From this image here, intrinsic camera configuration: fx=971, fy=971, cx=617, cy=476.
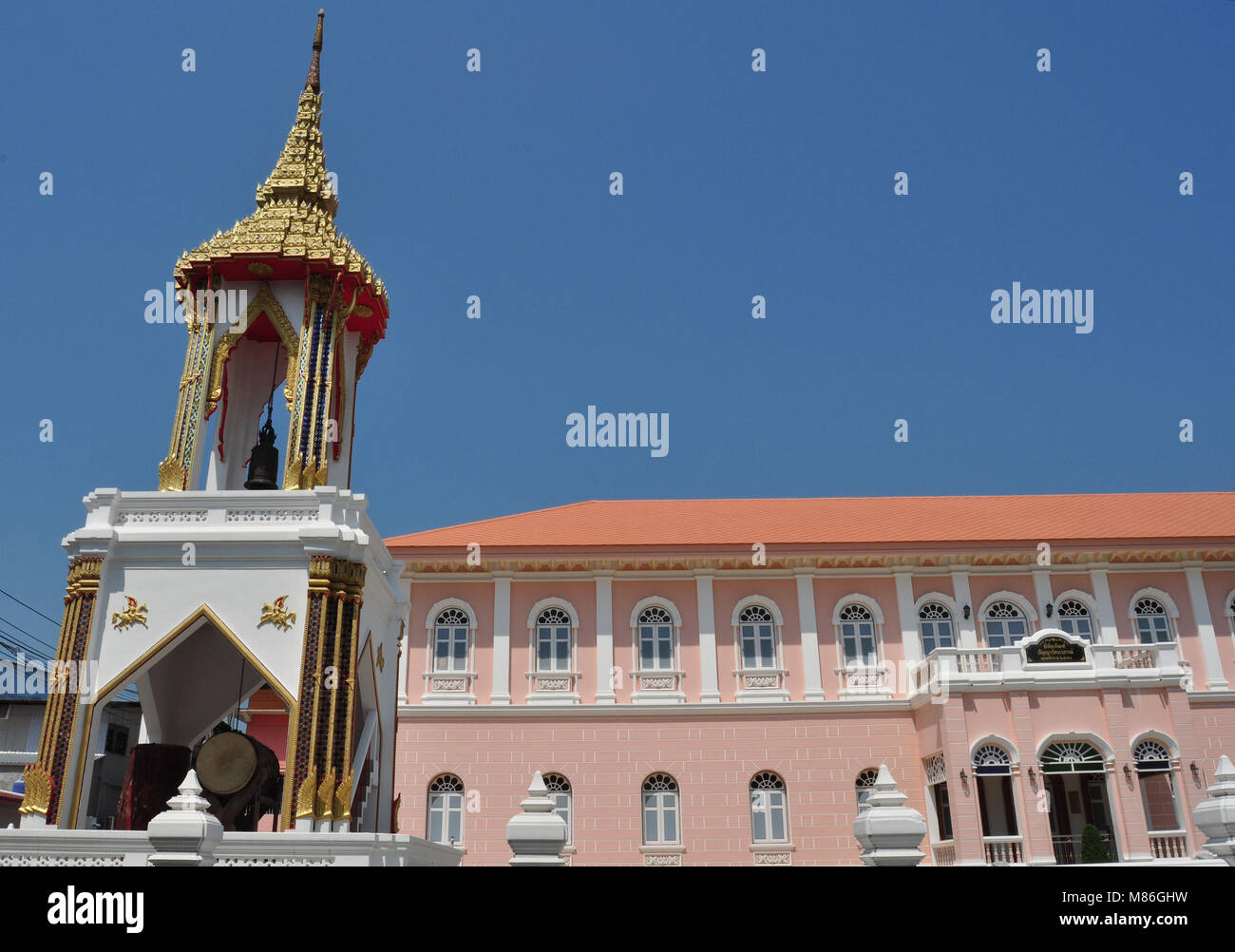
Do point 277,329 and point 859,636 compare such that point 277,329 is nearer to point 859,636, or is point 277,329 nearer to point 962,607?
point 859,636

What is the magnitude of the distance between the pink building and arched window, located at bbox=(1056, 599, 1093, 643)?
5cm

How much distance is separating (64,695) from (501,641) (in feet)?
40.5

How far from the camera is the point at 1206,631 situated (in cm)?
2069

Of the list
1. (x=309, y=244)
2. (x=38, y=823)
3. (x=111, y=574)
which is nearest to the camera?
(x=38, y=823)

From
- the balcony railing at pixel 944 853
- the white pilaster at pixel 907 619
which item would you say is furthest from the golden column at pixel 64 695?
the white pilaster at pixel 907 619

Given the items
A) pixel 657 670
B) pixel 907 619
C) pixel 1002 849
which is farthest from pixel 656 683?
pixel 1002 849

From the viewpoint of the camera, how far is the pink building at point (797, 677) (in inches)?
720

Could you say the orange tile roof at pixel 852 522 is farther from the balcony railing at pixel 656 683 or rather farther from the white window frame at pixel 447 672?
the balcony railing at pixel 656 683

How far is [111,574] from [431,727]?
11.7 metres

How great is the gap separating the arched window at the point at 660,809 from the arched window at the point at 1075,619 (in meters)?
9.02
